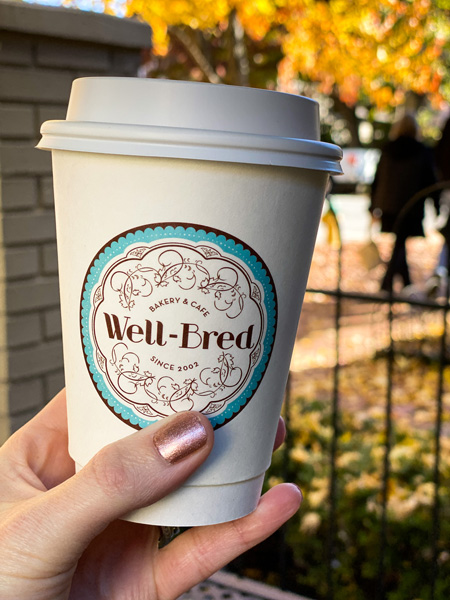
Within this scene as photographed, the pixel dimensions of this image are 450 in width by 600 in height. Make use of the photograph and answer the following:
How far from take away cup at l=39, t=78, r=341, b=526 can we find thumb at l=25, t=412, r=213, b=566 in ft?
0.17

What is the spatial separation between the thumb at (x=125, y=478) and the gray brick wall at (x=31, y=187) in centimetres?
149

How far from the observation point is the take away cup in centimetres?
100

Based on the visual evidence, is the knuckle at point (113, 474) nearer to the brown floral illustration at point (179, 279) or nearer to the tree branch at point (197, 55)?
the brown floral illustration at point (179, 279)

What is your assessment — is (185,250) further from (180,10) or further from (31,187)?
(180,10)

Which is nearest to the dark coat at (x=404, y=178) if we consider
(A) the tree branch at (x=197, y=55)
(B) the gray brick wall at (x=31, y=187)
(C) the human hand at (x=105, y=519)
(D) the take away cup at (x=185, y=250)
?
(A) the tree branch at (x=197, y=55)

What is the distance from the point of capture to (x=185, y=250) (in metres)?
1.03

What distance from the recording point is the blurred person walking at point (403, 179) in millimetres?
6695

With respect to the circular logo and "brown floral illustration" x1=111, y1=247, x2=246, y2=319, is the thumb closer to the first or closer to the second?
the circular logo

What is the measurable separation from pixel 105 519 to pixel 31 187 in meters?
1.67

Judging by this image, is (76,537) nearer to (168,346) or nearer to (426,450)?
(168,346)

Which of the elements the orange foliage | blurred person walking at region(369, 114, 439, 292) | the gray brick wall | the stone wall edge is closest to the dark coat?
blurred person walking at region(369, 114, 439, 292)

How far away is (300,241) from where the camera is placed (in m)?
1.13

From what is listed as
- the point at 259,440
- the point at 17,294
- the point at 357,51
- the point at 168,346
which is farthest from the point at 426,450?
the point at 357,51

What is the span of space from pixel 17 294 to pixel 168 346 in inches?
61.0
